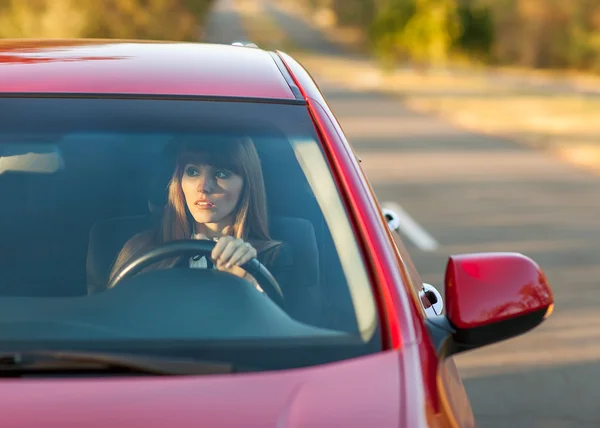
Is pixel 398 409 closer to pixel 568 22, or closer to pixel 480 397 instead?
pixel 480 397

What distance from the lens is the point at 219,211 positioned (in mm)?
3131

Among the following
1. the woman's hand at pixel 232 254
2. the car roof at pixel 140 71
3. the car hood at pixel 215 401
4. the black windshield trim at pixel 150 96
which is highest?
the car roof at pixel 140 71

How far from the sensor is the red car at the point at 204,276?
7.52 feet

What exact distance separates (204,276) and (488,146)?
57.3ft

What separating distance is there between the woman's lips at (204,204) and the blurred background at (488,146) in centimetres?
242

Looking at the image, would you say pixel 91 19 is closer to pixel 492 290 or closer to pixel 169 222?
pixel 169 222

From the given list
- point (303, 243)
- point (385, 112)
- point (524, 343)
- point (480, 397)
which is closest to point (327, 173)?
point (303, 243)

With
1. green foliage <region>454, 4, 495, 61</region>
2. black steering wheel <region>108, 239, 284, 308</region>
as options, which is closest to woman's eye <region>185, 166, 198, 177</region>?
black steering wheel <region>108, 239, 284, 308</region>

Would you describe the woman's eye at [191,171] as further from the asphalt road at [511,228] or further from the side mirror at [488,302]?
the asphalt road at [511,228]

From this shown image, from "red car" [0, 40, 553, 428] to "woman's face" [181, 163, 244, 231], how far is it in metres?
0.01

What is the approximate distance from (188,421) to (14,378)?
380mm

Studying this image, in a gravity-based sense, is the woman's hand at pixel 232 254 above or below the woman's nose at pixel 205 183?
below

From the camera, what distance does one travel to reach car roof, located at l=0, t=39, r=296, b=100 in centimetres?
293

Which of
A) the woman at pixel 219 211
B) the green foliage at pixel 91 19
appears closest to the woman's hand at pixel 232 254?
the woman at pixel 219 211
